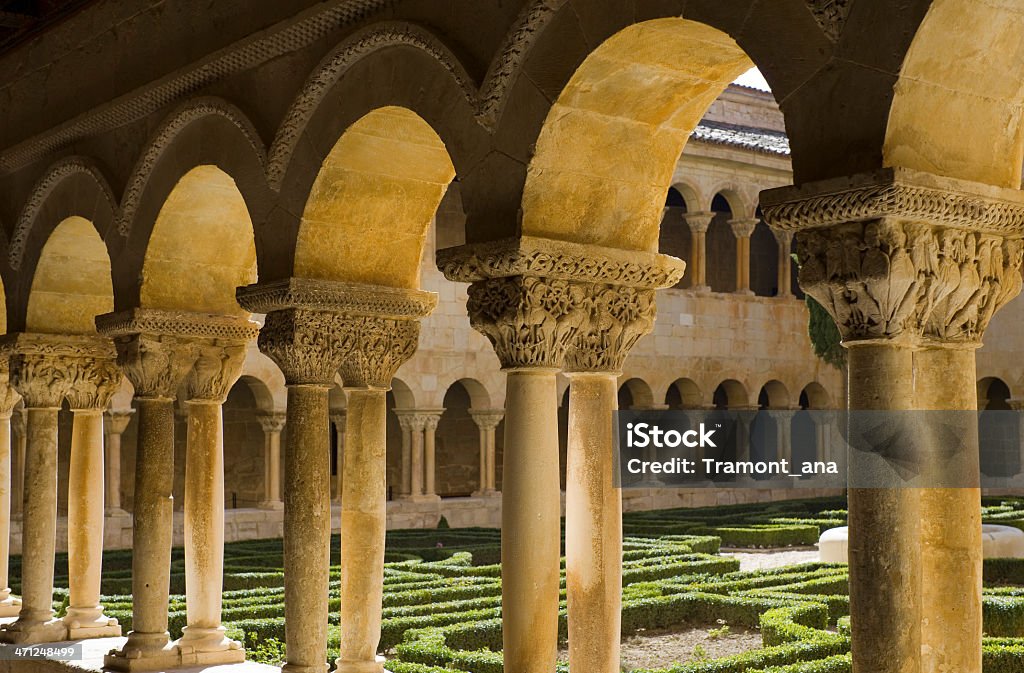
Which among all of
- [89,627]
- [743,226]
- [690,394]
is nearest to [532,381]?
[89,627]

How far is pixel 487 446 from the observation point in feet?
69.7

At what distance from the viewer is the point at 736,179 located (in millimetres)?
23984

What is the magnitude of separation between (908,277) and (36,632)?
6906mm

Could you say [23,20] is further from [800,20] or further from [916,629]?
[916,629]

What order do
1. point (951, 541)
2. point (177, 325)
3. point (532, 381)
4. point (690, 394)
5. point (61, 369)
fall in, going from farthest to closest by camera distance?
point (690, 394) < point (61, 369) < point (177, 325) < point (532, 381) < point (951, 541)

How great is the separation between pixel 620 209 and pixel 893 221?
1808mm

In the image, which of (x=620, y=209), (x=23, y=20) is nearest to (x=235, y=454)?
(x=23, y=20)

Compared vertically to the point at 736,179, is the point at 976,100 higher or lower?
lower

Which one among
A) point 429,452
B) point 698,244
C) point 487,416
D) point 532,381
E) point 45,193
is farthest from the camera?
point 698,244

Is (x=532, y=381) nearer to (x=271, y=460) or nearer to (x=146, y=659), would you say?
(x=146, y=659)

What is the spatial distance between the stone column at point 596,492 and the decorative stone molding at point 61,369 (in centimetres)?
479

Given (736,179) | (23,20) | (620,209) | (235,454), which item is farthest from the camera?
(736,179)

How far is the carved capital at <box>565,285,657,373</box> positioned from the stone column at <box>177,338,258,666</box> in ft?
10.2

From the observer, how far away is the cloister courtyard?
13.7ft
